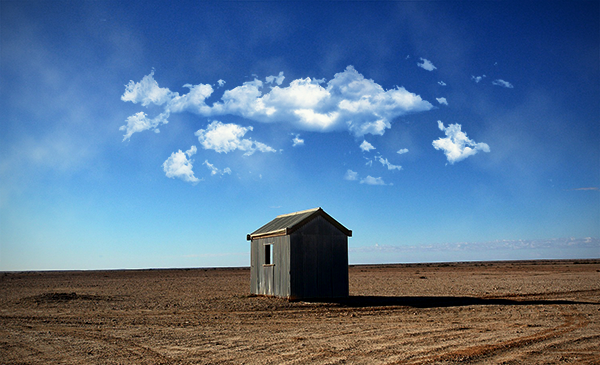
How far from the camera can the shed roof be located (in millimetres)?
19964

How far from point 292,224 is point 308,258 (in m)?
1.67

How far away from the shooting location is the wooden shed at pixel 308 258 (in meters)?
19.8

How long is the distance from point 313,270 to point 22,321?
1108 centimetres

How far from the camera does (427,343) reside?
33.2 ft

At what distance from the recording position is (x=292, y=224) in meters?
20.2

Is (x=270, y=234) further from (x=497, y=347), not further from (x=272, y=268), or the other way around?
(x=497, y=347)

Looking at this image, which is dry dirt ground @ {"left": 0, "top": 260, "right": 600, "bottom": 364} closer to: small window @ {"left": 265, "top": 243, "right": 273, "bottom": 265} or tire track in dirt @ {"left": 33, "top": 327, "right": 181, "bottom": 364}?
tire track in dirt @ {"left": 33, "top": 327, "right": 181, "bottom": 364}

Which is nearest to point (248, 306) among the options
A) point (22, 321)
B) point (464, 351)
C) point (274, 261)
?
point (274, 261)

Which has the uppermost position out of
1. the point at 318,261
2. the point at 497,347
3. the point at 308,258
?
the point at 308,258

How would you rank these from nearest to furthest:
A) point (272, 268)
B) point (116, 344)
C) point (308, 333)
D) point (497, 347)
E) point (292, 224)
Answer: point (497, 347), point (116, 344), point (308, 333), point (292, 224), point (272, 268)

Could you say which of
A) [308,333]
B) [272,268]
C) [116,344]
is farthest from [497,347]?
[272,268]

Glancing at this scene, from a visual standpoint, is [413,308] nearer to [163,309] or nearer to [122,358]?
[163,309]

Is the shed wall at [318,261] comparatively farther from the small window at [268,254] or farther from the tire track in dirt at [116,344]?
the tire track in dirt at [116,344]

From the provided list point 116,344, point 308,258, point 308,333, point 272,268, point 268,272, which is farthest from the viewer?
point 268,272
